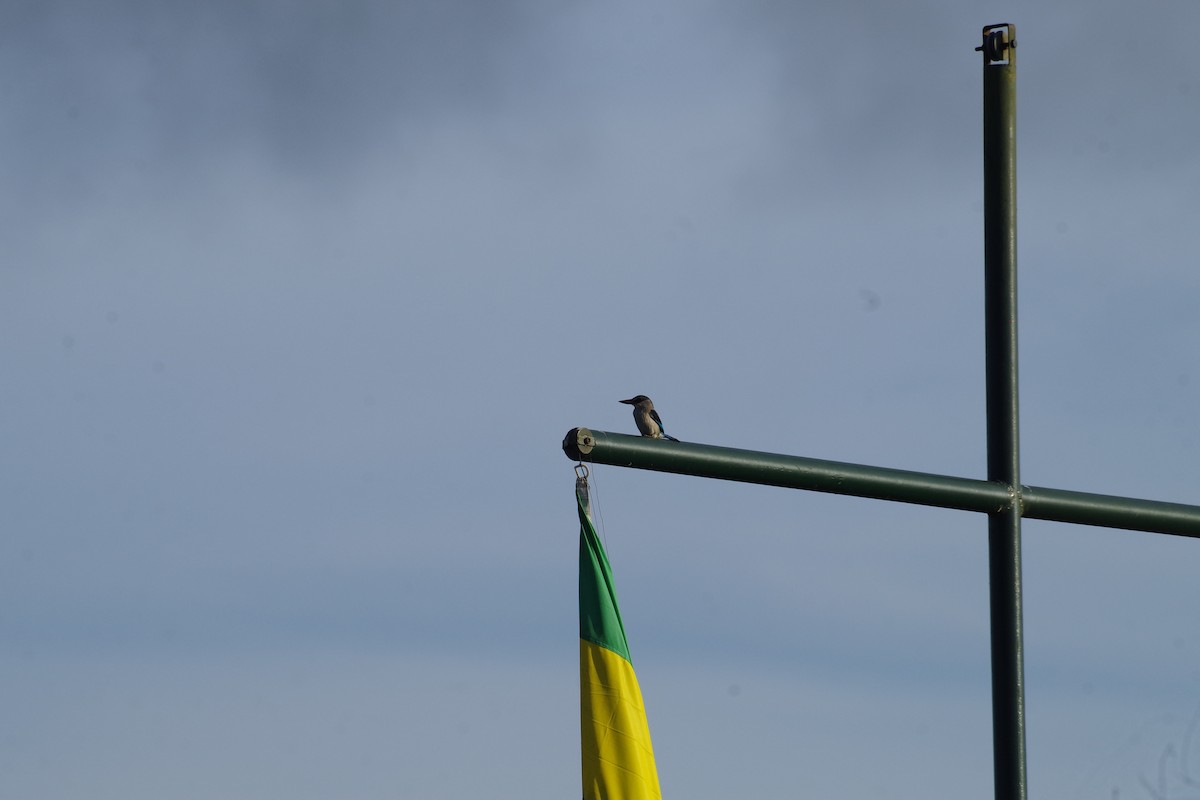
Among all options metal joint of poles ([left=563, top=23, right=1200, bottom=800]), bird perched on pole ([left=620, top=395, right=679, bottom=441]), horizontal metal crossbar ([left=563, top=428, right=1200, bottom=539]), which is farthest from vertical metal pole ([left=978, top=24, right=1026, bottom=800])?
bird perched on pole ([left=620, top=395, right=679, bottom=441])

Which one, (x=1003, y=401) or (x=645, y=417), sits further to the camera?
(x=645, y=417)

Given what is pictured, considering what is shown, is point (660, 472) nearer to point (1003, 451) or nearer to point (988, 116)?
point (1003, 451)

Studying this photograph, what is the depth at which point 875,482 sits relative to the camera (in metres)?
5.87

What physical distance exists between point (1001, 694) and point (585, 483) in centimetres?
181

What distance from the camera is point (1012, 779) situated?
5.94m

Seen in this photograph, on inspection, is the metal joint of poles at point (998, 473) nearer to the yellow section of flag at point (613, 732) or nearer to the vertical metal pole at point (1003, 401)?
the vertical metal pole at point (1003, 401)

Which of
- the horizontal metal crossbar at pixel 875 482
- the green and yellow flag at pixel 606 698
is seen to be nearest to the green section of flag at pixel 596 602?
the green and yellow flag at pixel 606 698

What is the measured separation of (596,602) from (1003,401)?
1846 millimetres

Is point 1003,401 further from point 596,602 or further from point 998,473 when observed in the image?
point 596,602

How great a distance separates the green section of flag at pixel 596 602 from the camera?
650 cm

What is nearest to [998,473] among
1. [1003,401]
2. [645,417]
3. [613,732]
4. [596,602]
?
[1003,401]

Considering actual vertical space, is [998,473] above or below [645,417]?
below

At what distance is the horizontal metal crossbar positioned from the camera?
5.59m

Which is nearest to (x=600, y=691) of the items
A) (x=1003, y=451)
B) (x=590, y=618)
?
(x=590, y=618)
